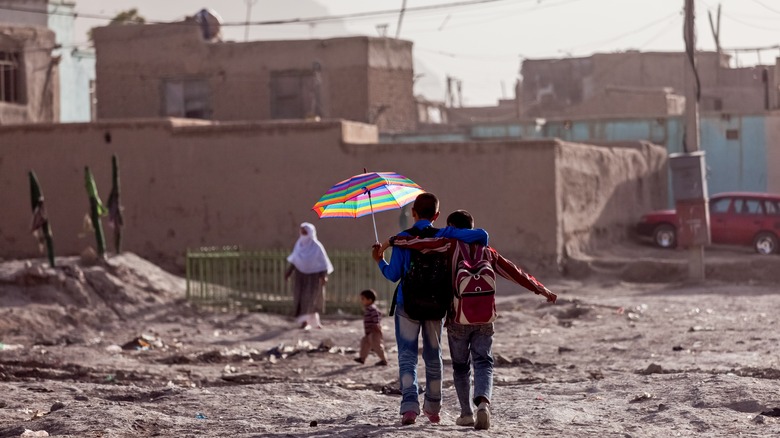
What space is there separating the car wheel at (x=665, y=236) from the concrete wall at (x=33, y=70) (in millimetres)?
16410

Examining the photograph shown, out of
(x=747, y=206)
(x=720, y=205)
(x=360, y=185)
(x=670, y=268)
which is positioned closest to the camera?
(x=360, y=185)

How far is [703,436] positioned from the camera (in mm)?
9062

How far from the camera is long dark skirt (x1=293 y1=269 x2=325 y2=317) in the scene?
17.6 metres

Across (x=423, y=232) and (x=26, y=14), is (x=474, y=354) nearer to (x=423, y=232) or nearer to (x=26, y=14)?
(x=423, y=232)

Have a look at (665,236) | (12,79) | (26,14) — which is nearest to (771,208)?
(665,236)

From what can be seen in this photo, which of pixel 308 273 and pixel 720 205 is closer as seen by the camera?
pixel 308 273

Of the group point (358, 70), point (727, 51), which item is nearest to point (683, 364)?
point (358, 70)

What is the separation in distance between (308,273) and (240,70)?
1652 centimetres

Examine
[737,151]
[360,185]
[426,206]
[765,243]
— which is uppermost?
[737,151]

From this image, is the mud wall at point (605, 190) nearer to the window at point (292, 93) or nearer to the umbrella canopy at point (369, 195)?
the window at point (292, 93)

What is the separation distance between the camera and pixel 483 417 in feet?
28.5

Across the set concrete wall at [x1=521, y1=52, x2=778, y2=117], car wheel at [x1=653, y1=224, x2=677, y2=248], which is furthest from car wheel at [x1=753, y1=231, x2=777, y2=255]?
concrete wall at [x1=521, y1=52, x2=778, y2=117]

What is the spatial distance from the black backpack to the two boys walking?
2 cm

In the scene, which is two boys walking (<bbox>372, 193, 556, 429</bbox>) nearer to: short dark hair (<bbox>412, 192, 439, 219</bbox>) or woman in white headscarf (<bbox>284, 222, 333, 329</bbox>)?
short dark hair (<bbox>412, 192, 439, 219</bbox>)
